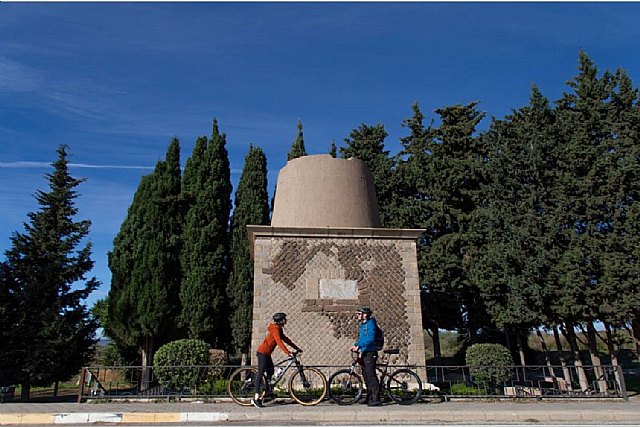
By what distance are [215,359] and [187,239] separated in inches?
501

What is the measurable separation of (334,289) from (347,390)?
3867 millimetres

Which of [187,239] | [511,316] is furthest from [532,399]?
[187,239]

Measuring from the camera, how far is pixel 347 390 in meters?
8.34

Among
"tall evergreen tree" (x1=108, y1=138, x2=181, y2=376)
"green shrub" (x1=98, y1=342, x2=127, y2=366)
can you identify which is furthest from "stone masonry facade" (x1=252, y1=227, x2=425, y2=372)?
"green shrub" (x1=98, y1=342, x2=127, y2=366)

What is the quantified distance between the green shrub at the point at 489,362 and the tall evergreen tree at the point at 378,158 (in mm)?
12276

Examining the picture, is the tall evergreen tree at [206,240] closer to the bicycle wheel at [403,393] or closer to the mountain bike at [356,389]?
the mountain bike at [356,389]

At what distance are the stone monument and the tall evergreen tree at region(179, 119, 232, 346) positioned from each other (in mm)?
11551

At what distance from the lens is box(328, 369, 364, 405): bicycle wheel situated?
8.11 m

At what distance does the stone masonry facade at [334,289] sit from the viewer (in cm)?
1154

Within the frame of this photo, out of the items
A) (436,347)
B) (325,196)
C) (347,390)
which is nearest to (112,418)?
(347,390)

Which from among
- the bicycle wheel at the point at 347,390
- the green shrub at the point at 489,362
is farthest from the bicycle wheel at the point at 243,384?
the green shrub at the point at 489,362

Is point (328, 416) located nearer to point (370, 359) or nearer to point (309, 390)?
point (370, 359)

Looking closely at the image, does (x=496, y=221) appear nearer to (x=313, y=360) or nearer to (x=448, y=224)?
(x=448, y=224)

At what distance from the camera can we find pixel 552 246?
19.2m
